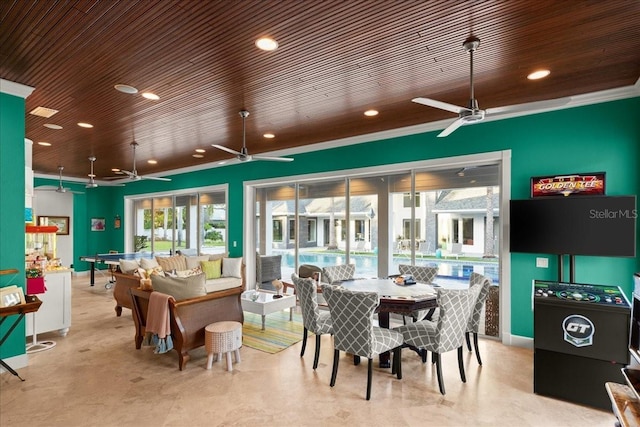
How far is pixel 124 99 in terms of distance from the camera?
13.4 feet

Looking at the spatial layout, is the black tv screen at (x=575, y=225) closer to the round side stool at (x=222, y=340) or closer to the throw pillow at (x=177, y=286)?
the round side stool at (x=222, y=340)

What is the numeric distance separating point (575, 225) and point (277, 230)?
5370 mm

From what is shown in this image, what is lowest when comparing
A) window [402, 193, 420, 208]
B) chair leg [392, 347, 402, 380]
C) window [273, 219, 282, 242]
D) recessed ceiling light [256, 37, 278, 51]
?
chair leg [392, 347, 402, 380]

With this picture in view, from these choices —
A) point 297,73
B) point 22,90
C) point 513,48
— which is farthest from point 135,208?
point 513,48

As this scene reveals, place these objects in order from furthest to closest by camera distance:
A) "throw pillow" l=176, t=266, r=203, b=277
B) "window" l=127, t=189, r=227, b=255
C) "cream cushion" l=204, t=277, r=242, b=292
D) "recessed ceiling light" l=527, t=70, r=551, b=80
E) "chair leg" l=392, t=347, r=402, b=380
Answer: "window" l=127, t=189, r=227, b=255 → "cream cushion" l=204, t=277, r=242, b=292 → "throw pillow" l=176, t=266, r=203, b=277 → "chair leg" l=392, t=347, r=402, b=380 → "recessed ceiling light" l=527, t=70, r=551, b=80

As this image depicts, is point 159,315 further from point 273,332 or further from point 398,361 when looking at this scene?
point 398,361

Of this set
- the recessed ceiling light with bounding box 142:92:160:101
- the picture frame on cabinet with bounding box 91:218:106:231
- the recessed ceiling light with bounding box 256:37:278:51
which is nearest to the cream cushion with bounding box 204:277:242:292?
the recessed ceiling light with bounding box 142:92:160:101

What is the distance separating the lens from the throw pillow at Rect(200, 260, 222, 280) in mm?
6758

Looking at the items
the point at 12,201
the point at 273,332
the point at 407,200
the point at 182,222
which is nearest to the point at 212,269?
the point at 273,332

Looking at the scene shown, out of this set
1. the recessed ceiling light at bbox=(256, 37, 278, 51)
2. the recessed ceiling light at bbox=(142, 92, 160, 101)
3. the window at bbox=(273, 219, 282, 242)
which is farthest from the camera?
the window at bbox=(273, 219, 282, 242)

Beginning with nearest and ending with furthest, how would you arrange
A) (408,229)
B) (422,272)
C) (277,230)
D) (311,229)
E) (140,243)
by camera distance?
(422,272)
(408,229)
(311,229)
(277,230)
(140,243)

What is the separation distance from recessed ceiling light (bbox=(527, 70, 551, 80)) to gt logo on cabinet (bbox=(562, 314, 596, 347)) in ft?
7.80

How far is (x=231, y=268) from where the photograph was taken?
709 cm

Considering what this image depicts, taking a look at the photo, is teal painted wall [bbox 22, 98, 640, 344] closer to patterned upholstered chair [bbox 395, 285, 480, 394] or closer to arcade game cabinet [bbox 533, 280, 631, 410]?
arcade game cabinet [bbox 533, 280, 631, 410]
